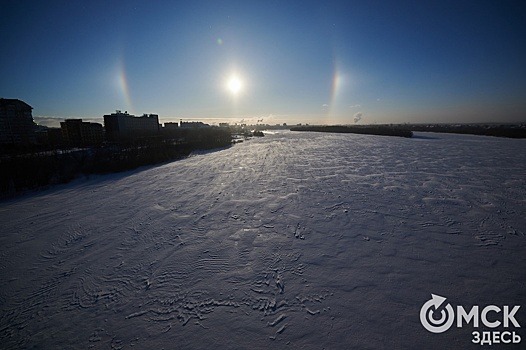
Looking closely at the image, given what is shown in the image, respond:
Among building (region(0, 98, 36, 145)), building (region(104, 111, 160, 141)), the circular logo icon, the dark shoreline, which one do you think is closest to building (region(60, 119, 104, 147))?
building (region(0, 98, 36, 145))

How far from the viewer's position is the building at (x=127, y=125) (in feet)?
163

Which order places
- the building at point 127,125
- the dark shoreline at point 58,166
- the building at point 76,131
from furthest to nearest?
1. the building at point 127,125
2. the building at point 76,131
3. the dark shoreline at point 58,166

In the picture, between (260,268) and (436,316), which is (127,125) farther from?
(436,316)

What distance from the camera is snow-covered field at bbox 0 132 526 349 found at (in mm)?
2684

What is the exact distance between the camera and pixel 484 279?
11.0ft

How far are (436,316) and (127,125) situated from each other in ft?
214

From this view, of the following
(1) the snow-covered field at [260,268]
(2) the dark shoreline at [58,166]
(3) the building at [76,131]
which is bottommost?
(1) the snow-covered field at [260,268]

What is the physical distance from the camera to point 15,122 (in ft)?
110

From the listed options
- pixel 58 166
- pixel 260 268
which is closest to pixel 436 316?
pixel 260 268

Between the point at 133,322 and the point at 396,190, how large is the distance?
868cm

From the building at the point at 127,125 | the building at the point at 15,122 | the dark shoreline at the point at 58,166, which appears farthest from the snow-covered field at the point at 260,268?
the building at the point at 127,125

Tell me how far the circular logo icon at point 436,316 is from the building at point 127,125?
2071 inches

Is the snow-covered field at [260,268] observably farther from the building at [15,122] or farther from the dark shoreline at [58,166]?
the building at [15,122]

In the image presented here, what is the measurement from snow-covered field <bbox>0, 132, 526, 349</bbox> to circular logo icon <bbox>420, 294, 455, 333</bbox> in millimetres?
79
